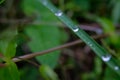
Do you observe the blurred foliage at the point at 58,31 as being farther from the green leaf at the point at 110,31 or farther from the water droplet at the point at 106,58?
the water droplet at the point at 106,58

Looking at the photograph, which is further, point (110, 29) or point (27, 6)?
point (27, 6)

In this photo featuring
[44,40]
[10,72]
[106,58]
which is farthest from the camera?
[44,40]

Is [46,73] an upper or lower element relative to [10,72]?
lower

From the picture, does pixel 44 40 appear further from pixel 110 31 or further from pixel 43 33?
pixel 110 31

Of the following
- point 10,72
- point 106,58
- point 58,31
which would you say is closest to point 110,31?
point 58,31

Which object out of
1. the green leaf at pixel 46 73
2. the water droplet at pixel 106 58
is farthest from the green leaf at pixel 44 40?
the water droplet at pixel 106 58

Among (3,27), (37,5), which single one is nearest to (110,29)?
(37,5)

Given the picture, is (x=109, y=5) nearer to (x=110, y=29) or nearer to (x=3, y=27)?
(x=110, y=29)
